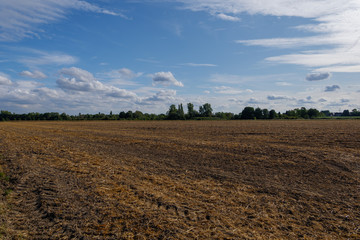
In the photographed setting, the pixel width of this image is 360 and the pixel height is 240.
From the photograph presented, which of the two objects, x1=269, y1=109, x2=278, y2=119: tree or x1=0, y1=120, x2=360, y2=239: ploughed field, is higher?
x1=269, y1=109, x2=278, y2=119: tree

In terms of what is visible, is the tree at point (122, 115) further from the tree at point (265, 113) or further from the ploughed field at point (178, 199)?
the ploughed field at point (178, 199)

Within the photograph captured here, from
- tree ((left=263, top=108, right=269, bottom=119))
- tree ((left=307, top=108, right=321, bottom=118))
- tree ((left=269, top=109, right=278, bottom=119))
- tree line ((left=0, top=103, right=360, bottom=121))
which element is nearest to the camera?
tree line ((left=0, top=103, right=360, bottom=121))

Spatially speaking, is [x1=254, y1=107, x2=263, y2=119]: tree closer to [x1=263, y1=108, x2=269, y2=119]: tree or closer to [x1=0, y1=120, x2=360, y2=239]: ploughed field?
[x1=263, y1=108, x2=269, y2=119]: tree

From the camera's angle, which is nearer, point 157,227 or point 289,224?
point 157,227

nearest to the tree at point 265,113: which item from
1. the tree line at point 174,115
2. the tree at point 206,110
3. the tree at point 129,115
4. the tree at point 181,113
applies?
the tree line at point 174,115

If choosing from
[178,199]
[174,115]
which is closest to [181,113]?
[174,115]

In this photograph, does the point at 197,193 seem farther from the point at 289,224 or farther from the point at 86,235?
the point at 86,235

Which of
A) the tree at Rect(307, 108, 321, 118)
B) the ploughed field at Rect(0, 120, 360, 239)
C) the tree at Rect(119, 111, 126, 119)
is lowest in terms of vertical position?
the ploughed field at Rect(0, 120, 360, 239)

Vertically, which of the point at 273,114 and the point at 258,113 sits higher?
the point at 258,113

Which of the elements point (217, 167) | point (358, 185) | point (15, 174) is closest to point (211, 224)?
point (217, 167)

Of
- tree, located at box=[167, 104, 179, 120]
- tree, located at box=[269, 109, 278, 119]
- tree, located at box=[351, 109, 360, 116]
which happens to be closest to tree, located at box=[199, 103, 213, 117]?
tree, located at box=[167, 104, 179, 120]

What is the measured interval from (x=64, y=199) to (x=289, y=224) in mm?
5501

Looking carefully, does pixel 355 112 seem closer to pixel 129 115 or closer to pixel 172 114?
pixel 172 114

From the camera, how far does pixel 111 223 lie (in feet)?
16.5
